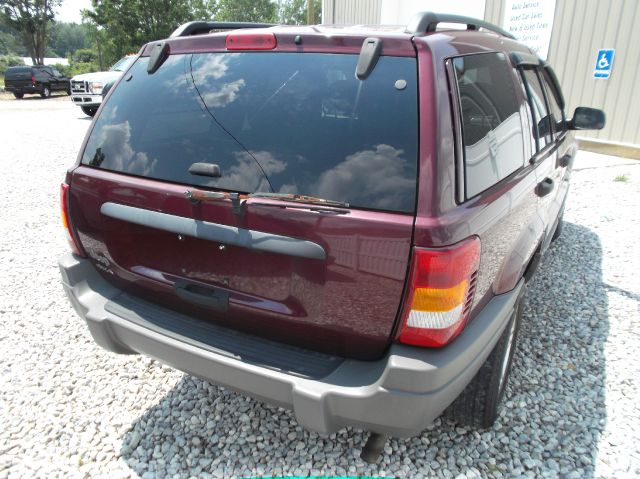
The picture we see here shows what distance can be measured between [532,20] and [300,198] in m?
10.1

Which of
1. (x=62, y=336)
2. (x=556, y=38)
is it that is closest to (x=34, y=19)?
(x=556, y=38)

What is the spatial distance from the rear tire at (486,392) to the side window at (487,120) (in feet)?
2.39

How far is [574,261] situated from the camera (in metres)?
4.46

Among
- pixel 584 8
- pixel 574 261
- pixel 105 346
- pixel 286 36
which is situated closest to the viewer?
pixel 286 36

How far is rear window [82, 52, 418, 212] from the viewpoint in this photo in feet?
5.38

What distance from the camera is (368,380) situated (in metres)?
1.65

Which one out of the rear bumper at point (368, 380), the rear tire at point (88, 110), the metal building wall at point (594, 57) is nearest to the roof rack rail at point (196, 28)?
the rear bumper at point (368, 380)

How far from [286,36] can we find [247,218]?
0.78 metres

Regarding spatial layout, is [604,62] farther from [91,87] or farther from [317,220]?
[91,87]

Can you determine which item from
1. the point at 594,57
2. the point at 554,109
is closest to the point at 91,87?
the point at 594,57

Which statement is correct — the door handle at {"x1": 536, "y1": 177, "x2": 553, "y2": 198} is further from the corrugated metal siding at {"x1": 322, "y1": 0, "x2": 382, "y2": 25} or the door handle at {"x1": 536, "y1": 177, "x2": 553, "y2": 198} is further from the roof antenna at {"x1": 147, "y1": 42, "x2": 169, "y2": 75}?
the corrugated metal siding at {"x1": 322, "y1": 0, "x2": 382, "y2": 25}

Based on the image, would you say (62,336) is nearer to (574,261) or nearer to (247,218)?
(247,218)

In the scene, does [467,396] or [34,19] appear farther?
[34,19]

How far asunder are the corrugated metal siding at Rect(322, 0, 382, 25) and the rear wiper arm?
12.6 metres
